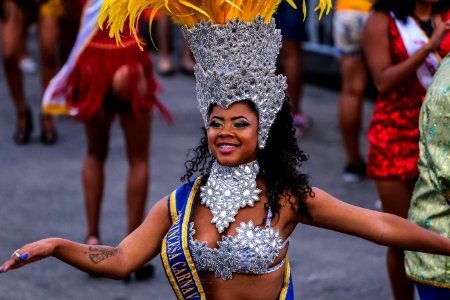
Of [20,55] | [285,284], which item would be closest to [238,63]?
[285,284]

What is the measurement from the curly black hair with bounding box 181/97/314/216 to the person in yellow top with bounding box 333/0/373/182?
12.6 feet

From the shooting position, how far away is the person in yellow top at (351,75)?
7.38m

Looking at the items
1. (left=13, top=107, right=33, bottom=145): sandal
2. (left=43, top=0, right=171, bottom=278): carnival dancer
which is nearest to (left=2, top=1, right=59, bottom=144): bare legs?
(left=13, top=107, right=33, bottom=145): sandal

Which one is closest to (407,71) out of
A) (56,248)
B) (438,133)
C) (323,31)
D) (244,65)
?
(438,133)

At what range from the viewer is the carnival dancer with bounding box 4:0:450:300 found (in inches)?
133

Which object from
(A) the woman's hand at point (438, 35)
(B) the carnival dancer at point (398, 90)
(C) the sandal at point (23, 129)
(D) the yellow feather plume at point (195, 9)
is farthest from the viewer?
(C) the sandal at point (23, 129)

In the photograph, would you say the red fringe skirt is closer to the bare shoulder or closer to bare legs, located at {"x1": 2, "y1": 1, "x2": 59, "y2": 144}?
the bare shoulder

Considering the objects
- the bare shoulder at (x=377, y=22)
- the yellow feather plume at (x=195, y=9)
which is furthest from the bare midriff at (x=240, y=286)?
the bare shoulder at (x=377, y=22)

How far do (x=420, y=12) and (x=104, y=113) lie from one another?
1.79 m

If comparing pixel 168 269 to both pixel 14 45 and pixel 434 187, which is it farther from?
pixel 14 45

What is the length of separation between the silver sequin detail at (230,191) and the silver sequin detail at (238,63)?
4.2 inches

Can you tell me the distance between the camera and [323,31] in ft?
35.3

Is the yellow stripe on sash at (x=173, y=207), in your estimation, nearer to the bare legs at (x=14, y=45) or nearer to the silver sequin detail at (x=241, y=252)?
the silver sequin detail at (x=241, y=252)

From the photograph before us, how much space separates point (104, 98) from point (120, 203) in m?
1.58
